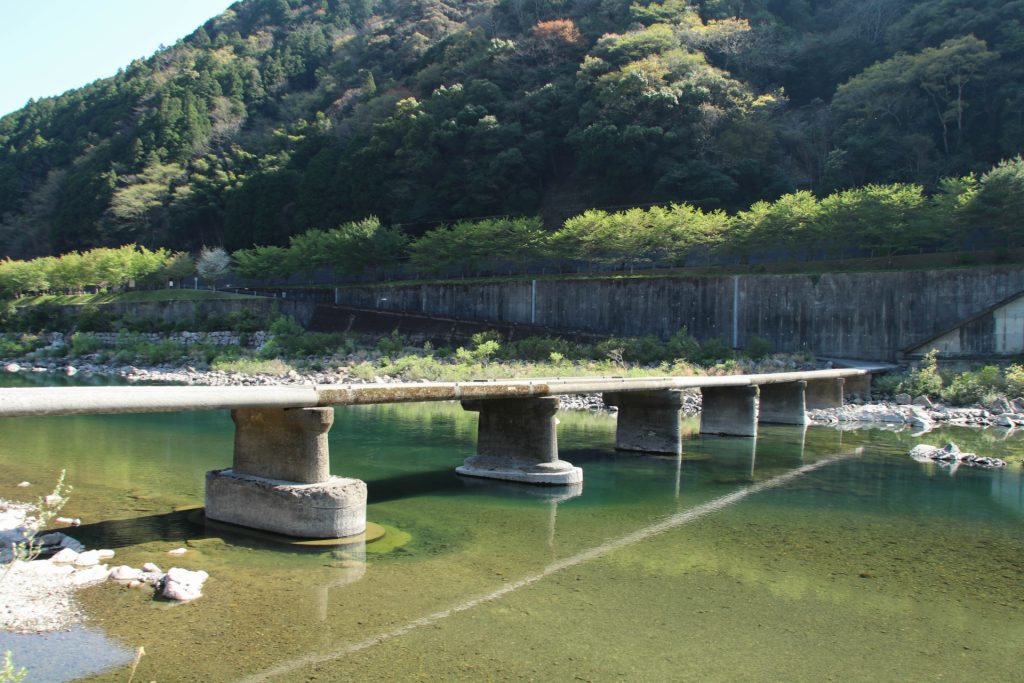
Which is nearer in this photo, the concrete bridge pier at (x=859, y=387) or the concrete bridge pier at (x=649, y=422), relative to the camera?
the concrete bridge pier at (x=649, y=422)

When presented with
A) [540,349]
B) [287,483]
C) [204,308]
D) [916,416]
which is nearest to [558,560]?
[287,483]

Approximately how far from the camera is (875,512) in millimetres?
14836

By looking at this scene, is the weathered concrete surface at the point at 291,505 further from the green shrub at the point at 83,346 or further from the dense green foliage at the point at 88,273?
the dense green foliage at the point at 88,273

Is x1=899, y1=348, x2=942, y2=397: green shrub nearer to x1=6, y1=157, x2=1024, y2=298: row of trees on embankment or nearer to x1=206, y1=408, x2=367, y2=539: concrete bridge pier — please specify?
x1=6, y1=157, x2=1024, y2=298: row of trees on embankment

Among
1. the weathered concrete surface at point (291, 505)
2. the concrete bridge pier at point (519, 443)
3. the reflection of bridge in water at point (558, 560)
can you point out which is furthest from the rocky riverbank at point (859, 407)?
the weathered concrete surface at point (291, 505)

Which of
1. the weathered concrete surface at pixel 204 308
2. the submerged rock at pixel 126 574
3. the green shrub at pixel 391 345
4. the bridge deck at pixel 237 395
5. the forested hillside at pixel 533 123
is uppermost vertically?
the forested hillside at pixel 533 123

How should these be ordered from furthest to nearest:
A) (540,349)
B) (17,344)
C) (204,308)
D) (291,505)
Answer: (204,308) → (17,344) → (540,349) → (291,505)

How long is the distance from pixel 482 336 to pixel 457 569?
32324 mm

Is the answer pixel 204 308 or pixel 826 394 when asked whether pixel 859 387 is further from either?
pixel 204 308

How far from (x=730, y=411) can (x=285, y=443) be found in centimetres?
1647

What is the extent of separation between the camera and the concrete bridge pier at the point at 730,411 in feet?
79.8

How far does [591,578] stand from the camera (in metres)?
10.3

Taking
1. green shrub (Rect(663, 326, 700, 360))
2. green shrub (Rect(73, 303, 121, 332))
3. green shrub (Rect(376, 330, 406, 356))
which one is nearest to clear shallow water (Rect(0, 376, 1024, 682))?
green shrub (Rect(663, 326, 700, 360))

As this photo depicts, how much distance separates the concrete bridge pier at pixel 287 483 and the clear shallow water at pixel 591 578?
0.52 meters
